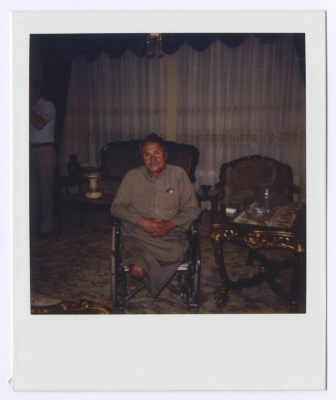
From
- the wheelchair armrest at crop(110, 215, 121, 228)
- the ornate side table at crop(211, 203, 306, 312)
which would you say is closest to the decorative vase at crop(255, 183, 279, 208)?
the ornate side table at crop(211, 203, 306, 312)

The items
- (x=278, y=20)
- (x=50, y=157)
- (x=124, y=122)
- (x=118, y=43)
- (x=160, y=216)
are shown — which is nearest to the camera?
(x=278, y=20)

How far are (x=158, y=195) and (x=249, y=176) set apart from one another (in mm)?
1967

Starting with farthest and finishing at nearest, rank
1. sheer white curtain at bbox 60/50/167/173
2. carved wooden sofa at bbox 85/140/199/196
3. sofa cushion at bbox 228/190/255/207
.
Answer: sheer white curtain at bbox 60/50/167/173 < carved wooden sofa at bbox 85/140/199/196 < sofa cushion at bbox 228/190/255/207

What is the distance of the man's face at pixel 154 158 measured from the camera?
251cm

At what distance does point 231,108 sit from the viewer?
4.94m

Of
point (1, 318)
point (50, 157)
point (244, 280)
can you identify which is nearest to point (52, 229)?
point (50, 157)

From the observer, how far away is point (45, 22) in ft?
5.65

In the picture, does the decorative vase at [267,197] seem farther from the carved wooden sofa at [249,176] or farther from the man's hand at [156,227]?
the carved wooden sofa at [249,176]

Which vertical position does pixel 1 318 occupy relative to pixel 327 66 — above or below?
below

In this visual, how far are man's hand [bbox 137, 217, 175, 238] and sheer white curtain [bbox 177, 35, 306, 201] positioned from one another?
2.37 metres

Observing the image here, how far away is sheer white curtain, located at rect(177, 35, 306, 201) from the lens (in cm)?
459

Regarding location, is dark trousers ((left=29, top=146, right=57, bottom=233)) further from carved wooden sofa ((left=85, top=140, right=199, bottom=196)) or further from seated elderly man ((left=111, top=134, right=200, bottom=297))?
carved wooden sofa ((left=85, top=140, right=199, bottom=196))
